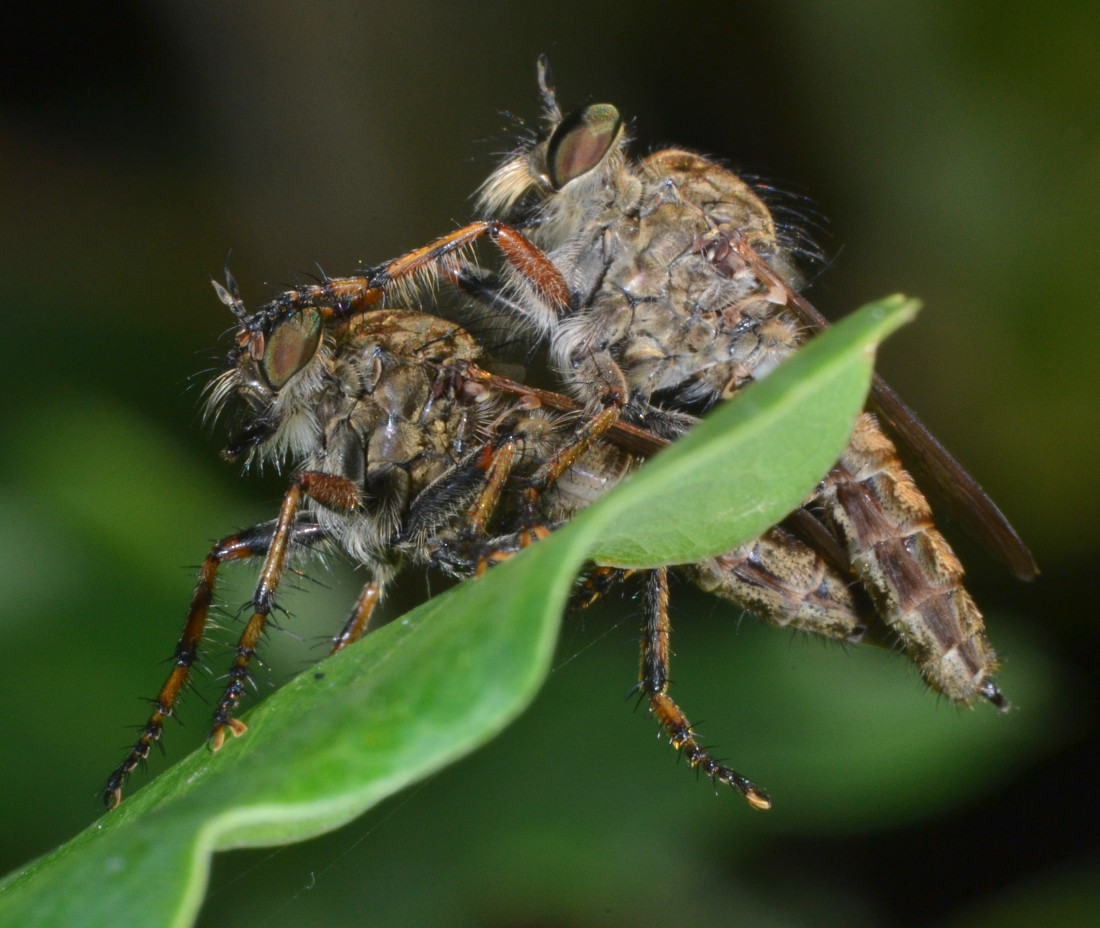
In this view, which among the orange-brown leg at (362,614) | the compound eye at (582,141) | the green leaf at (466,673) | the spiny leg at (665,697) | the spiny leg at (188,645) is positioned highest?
the compound eye at (582,141)

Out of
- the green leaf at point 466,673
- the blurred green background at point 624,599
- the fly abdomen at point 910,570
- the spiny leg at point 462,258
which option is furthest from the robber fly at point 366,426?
the green leaf at point 466,673

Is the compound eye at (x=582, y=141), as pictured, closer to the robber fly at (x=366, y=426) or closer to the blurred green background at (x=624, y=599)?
the robber fly at (x=366, y=426)

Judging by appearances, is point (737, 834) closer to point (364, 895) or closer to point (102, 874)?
point (364, 895)

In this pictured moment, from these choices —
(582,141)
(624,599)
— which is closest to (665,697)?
(624,599)

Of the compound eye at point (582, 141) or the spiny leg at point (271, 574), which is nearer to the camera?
the spiny leg at point (271, 574)

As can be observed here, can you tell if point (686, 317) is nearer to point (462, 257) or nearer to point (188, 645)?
point (462, 257)

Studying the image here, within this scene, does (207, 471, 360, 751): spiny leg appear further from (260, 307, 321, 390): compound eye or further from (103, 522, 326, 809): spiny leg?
(260, 307, 321, 390): compound eye

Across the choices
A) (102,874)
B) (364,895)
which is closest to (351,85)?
(364,895)

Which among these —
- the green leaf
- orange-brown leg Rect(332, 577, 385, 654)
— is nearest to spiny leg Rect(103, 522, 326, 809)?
orange-brown leg Rect(332, 577, 385, 654)
